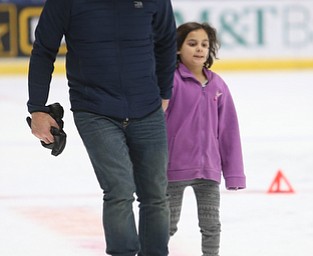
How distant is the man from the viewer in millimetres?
3018

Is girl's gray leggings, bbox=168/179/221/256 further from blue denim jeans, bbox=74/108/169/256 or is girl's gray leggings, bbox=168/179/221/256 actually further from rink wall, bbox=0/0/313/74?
rink wall, bbox=0/0/313/74

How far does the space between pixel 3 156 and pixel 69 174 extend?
2.73ft

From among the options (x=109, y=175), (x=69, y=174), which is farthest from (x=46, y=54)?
(x=69, y=174)

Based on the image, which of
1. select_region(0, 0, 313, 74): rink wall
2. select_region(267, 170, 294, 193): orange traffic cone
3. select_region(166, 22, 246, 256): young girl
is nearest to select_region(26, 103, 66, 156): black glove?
select_region(166, 22, 246, 256): young girl

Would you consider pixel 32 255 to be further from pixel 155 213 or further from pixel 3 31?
pixel 3 31

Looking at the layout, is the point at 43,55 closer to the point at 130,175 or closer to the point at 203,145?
the point at 130,175

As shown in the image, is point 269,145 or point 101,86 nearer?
point 101,86

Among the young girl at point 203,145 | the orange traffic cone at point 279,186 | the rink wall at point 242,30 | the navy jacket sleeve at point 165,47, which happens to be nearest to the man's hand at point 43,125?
the navy jacket sleeve at point 165,47

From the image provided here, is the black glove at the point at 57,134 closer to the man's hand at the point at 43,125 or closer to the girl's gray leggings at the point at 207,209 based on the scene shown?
the man's hand at the point at 43,125

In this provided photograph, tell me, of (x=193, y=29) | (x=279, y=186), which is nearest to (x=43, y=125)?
(x=193, y=29)

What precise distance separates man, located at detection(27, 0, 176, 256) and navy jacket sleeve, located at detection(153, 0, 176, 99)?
33 mm

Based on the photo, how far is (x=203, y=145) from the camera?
348 centimetres

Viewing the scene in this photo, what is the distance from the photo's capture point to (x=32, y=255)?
3.73 m

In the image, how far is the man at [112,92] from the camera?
302 centimetres
